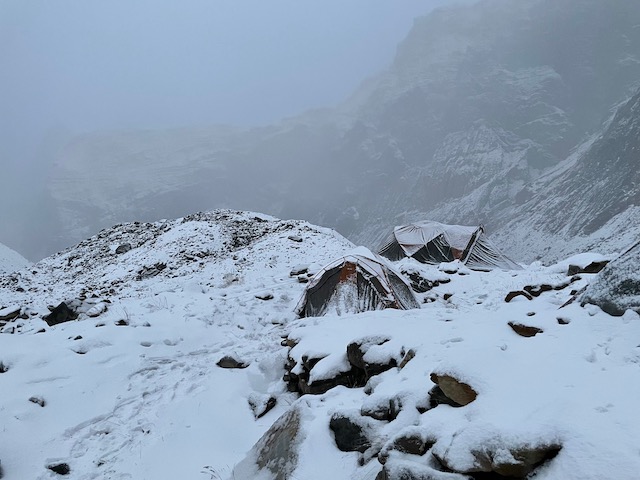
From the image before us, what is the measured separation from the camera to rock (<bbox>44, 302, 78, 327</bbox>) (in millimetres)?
10672

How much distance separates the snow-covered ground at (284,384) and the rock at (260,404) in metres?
0.08

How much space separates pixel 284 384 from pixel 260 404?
85 centimetres

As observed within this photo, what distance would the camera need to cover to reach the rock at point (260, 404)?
20.7ft

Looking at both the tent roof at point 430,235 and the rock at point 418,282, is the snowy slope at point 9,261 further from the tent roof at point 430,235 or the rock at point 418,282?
the rock at point 418,282

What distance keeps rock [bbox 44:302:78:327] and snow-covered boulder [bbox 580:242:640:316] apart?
11.3m

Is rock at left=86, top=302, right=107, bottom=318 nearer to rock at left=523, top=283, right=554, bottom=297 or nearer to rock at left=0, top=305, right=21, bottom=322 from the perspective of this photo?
rock at left=0, top=305, right=21, bottom=322

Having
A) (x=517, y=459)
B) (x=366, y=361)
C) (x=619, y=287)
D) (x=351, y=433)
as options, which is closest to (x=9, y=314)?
(x=366, y=361)

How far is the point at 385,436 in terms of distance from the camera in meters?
4.12

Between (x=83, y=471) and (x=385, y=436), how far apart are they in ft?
12.4

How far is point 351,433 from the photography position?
4.36 metres

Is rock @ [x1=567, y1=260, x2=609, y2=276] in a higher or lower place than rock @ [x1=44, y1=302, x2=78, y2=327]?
higher

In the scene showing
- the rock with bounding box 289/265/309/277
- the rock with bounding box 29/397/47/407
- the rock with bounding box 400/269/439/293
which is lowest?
the rock with bounding box 400/269/439/293

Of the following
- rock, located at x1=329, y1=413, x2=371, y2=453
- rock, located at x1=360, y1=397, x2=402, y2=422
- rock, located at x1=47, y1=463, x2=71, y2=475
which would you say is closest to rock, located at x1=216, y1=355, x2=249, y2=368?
rock, located at x1=47, y1=463, x2=71, y2=475

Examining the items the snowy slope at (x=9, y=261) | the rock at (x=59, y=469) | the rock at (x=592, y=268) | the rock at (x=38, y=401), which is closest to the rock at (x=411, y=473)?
the rock at (x=59, y=469)
